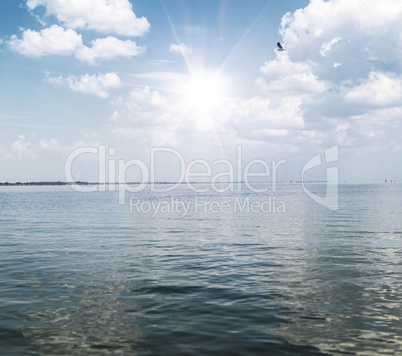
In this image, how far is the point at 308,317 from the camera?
13797 mm

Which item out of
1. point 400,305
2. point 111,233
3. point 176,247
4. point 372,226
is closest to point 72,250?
point 176,247

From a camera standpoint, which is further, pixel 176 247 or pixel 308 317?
pixel 176 247

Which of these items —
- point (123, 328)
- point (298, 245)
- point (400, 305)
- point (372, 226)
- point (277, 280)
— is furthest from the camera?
point (372, 226)

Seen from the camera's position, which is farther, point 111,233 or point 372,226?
point 372,226

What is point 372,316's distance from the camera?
45.5ft

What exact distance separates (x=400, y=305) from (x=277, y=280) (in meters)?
5.89

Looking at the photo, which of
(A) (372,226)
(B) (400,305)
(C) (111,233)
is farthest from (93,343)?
(A) (372,226)

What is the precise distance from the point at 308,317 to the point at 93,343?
7506mm

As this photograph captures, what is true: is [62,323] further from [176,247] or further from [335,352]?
[176,247]

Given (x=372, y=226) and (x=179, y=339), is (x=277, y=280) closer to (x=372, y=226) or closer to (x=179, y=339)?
(x=179, y=339)

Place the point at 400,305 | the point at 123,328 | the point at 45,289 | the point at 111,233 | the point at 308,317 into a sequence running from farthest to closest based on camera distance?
the point at 111,233, the point at 45,289, the point at 400,305, the point at 308,317, the point at 123,328

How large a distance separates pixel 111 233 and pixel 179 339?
29.5 m

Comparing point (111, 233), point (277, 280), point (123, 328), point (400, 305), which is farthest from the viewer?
point (111, 233)

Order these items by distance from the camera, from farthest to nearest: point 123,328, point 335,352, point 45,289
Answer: point 45,289, point 123,328, point 335,352
